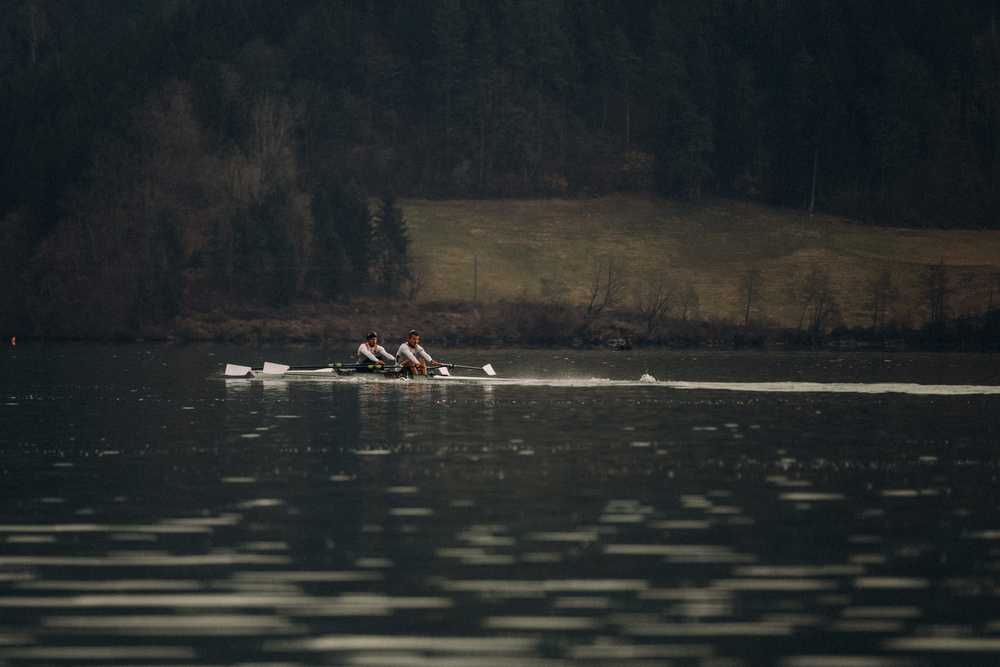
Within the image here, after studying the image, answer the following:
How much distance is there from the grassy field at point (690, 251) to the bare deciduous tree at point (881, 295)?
726 mm

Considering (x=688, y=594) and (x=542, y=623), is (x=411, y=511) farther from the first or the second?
(x=542, y=623)

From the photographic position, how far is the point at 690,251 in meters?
155

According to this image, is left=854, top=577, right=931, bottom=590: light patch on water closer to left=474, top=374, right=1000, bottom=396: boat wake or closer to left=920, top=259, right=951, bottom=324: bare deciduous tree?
left=474, top=374, right=1000, bottom=396: boat wake

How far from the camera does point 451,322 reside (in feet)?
439

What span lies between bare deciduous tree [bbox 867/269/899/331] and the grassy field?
2.38 feet

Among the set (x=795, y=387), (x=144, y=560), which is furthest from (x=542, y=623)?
(x=795, y=387)

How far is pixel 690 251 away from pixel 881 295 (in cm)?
2562

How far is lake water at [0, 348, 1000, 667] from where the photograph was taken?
15562 mm

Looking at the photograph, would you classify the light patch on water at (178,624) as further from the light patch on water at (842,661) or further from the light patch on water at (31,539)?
the light patch on water at (31,539)

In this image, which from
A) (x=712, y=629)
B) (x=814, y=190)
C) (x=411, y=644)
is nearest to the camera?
(x=411, y=644)

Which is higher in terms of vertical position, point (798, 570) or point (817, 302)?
point (817, 302)

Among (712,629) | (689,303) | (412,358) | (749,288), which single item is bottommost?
(712,629)

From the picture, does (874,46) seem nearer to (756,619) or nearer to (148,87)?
(148,87)

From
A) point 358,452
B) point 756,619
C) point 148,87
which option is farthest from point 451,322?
point 756,619
